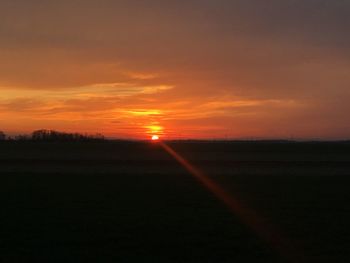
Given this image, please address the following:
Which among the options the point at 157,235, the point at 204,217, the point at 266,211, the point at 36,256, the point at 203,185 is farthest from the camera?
the point at 203,185

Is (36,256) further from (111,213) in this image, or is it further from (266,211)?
(266,211)

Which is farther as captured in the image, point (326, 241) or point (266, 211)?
point (266, 211)

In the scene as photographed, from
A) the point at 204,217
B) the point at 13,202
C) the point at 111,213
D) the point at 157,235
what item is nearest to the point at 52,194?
the point at 13,202

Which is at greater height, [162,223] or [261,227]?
[162,223]

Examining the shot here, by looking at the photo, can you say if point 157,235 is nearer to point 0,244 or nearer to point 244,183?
point 0,244

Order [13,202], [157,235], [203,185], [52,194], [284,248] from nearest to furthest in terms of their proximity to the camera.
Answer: [284,248], [157,235], [13,202], [52,194], [203,185]

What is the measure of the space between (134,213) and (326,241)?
5.73m

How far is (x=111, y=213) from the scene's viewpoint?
16.3m

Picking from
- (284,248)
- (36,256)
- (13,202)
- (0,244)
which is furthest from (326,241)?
(13,202)

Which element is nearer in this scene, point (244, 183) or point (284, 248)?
point (284, 248)

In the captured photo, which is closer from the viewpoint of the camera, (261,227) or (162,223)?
(261,227)

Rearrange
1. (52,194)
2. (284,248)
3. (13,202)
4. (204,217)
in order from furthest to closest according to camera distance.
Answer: (52,194), (13,202), (204,217), (284,248)

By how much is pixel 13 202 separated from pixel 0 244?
714 cm

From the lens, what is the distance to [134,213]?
16.2 meters
